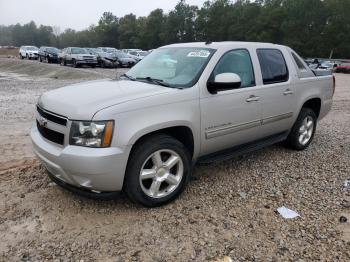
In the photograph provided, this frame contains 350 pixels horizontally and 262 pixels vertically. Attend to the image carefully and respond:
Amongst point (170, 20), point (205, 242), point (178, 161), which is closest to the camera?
point (205, 242)

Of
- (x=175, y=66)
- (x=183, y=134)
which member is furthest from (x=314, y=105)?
(x=183, y=134)

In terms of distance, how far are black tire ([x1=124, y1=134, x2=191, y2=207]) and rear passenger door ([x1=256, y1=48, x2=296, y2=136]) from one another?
1.56 m

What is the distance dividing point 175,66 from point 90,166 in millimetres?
1771

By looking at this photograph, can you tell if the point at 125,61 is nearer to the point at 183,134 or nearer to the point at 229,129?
the point at 229,129

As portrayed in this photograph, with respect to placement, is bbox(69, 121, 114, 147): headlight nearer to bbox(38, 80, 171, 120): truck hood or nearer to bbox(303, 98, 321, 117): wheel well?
bbox(38, 80, 171, 120): truck hood

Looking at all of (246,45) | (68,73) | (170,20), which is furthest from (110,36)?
(246,45)

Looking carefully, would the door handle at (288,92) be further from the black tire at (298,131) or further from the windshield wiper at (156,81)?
the windshield wiper at (156,81)

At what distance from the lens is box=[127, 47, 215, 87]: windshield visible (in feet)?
13.0

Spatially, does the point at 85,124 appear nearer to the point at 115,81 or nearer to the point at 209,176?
the point at 115,81

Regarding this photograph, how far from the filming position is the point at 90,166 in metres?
3.13

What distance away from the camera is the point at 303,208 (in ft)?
12.5

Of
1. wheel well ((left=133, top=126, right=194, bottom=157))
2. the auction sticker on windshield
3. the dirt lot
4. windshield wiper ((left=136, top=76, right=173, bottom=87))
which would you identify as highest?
the auction sticker on windshield

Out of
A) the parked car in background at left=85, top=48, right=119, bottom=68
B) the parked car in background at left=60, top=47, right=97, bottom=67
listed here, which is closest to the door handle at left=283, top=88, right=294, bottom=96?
the parked car in background at left=60, top=47, right=97, bottom=67

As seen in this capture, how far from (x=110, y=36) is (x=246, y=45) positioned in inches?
3698
